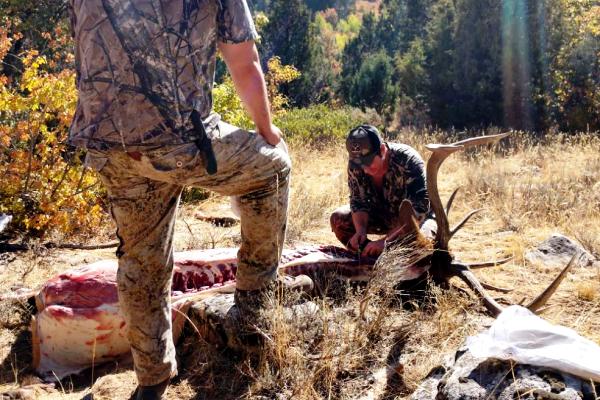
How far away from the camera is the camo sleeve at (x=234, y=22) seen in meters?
2.56

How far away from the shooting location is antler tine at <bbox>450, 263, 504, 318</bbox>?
350 cm

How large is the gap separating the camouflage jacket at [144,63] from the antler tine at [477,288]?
1.93 metres

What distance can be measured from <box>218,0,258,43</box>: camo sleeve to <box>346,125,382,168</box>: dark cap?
1716mm

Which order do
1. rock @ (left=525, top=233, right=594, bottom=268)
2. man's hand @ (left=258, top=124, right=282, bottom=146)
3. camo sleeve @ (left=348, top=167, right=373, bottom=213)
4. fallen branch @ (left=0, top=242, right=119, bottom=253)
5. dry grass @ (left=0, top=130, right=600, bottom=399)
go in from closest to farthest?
man's hand @ (left=258, top=124, right=282, bottom=146) < dry grass @ (left=0, top=130, right=600, bottom=399) < camo sleeve @ (left=348, top=167, right=373, bottom=213) < rock @ (left=525, top=233, right=594, bottom=268) < fallen branch @ (left=0, top=242, right=119, bottom=253)

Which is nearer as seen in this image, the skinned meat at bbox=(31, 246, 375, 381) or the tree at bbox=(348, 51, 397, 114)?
the skinned meat at bbox=(31, 246, 375, 381)

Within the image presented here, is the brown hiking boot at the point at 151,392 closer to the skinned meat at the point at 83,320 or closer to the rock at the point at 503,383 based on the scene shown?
the skinned meat at the point at 83,320

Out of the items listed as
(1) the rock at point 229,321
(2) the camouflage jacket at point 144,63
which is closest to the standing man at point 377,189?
(1) the rock at point 229,321

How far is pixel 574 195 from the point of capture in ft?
21.4

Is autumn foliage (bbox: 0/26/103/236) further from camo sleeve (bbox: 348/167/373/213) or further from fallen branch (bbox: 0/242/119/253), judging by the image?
camo sleeve (bbox: 348/167/373/213)

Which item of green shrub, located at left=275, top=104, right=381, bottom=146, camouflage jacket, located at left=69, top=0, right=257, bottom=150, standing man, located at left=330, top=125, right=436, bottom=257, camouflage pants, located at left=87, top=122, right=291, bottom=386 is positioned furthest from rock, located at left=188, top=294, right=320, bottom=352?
green shrub, located at left=275, top=104, right=381, bottom=146

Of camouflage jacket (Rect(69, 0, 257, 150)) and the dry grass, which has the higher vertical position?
camouflage jacket (Rect(69, 0, 257, 150))

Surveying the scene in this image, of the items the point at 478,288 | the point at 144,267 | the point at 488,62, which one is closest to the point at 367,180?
the point at 478,288

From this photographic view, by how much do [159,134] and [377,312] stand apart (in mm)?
1587

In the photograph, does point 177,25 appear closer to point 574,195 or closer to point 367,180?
point 367,180
